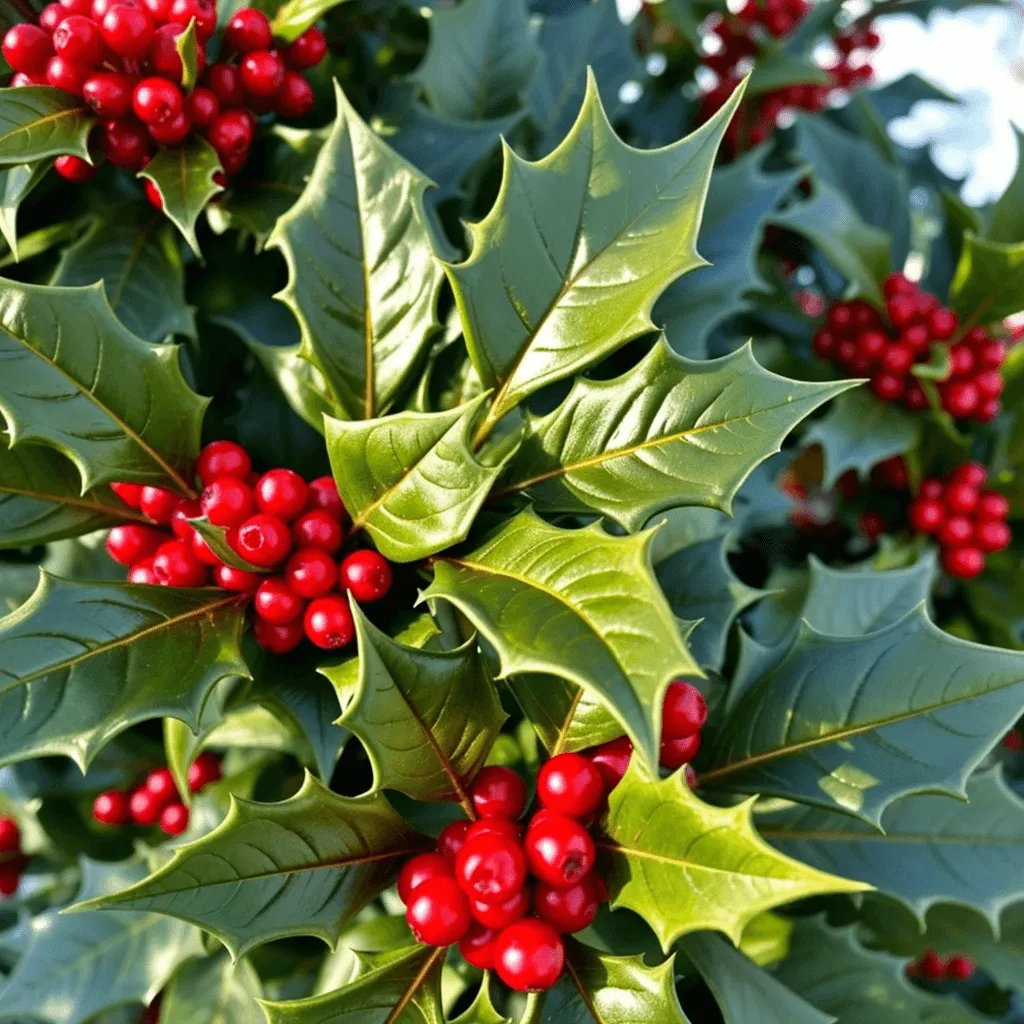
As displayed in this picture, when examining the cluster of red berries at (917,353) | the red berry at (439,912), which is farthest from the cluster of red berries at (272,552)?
the cluster of red berries at (917,353)

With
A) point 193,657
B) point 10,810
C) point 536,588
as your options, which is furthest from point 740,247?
point 10,810

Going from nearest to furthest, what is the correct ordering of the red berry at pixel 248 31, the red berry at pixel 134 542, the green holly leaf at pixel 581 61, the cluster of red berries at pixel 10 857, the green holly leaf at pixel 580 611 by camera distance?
the green holly leaf at pixel 580 611 → the red berry at pixel 134 542 → the red berry at pixel 248 31 → the cluster of red berries at pixel 10 857 → the green holly leaf at pixel 581 61

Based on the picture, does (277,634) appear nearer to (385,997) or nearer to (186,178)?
(385,997)

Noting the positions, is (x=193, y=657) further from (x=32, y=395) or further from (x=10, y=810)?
(x=10, y=810)

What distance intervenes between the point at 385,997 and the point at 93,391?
22.8 inches

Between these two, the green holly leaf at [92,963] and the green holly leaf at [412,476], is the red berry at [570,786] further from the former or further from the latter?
the green holly leaf at [92,963]

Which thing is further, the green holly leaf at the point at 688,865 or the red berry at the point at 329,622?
the red berry at the point at 329,622

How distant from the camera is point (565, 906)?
817 mm

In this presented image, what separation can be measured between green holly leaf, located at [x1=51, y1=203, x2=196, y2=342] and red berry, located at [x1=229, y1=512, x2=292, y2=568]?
328 mm

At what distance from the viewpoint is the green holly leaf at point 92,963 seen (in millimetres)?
1130

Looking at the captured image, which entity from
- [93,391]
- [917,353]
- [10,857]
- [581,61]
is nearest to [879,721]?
[93,391]

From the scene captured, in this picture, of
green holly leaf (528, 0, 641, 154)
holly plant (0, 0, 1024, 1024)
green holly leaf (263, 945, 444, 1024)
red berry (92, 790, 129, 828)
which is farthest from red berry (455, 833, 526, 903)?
green holly leaf (528, 0, 641, 154)

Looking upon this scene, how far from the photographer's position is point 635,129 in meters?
1.80

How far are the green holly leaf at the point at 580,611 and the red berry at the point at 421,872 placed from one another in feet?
0.77
